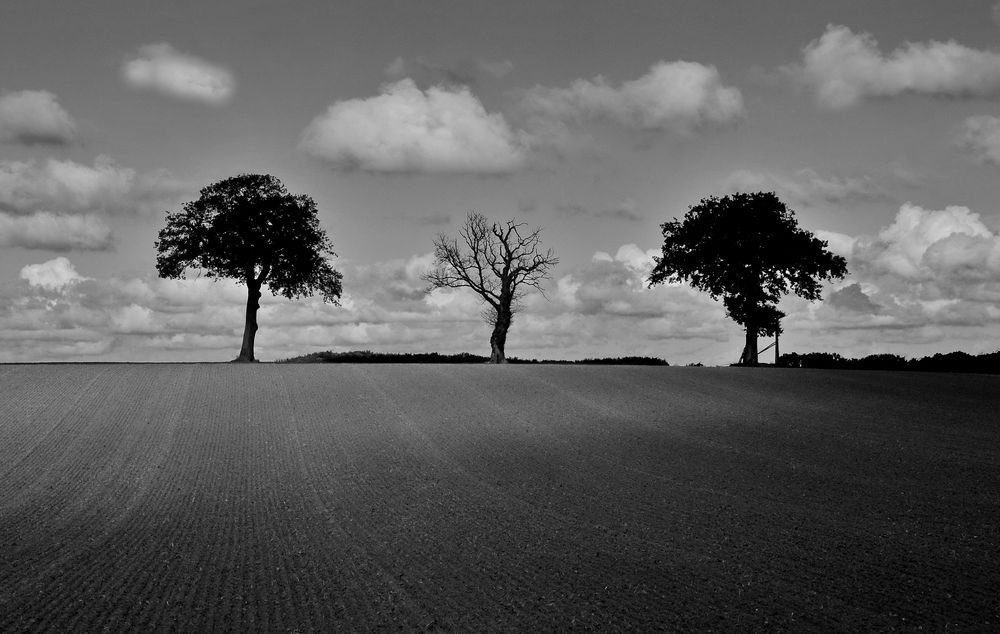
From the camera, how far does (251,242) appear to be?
43.0m

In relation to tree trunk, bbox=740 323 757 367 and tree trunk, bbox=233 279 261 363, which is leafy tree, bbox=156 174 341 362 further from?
tree trunk, bbox=740 323 757 367

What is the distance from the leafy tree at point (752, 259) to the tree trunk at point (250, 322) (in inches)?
891

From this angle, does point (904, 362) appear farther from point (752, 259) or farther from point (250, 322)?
point (250, 322)

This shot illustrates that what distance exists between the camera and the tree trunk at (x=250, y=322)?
42.6 m

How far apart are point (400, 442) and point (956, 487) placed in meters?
11.4

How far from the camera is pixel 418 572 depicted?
371 inches

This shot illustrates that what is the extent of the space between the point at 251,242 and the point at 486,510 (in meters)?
33.7

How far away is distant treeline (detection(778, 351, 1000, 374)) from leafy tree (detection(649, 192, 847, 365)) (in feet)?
13.5

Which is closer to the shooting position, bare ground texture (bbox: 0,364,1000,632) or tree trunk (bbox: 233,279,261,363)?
bare ground texture (bbox: 0,364,1000,632)

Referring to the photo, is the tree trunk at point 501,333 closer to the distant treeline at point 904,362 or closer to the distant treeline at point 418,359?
the distant treeline at point 418,359

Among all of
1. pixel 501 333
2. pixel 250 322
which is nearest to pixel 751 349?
pixel 501 333

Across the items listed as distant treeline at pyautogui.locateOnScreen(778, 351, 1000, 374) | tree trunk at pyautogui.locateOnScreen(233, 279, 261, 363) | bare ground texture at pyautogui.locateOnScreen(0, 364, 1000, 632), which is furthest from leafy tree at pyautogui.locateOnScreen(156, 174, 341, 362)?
distant treeline at pyautogui.locateOnScreen(778, 351, 1000, 374)

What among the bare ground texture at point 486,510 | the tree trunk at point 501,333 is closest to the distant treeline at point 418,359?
the tree trunk at point 501,333

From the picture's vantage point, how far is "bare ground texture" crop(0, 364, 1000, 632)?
27.2 ft
